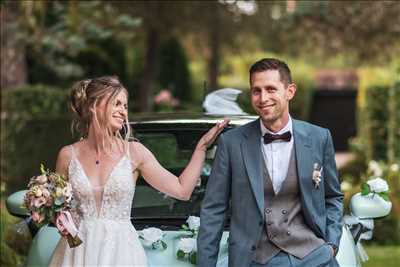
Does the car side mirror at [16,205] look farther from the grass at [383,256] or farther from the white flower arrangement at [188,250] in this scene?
the grass at [383,256]

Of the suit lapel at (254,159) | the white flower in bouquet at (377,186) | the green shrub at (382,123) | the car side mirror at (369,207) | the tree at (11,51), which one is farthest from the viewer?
the tree at (11,51)

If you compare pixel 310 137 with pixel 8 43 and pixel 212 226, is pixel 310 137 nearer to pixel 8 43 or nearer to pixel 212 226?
pixel 212 226

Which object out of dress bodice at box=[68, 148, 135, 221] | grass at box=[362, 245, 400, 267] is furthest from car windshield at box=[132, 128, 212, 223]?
grass at box=[362, 245, 400, 267]

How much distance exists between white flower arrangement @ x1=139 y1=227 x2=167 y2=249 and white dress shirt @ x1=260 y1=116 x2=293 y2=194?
88 centimetres

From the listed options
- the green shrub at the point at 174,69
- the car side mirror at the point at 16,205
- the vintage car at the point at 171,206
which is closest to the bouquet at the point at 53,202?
the vintage car at the point at 171,206

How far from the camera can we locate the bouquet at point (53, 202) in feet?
15.2

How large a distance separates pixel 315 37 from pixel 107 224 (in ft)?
62.5

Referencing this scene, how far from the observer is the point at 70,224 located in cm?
468

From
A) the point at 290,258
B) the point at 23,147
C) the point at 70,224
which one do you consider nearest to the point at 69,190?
the point at 70,224

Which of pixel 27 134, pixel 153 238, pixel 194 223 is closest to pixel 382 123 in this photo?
pixel 27 134

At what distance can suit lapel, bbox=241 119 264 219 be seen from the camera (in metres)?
4.51

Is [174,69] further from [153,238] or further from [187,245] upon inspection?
[187,245]

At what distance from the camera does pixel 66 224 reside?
467 centimetres

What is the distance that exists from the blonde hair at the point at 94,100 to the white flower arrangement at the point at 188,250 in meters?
0.63
